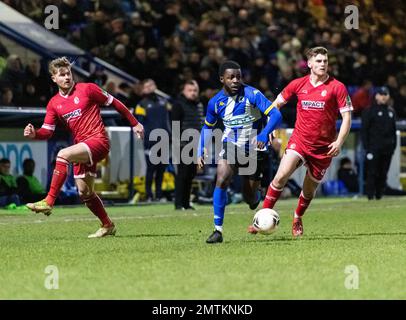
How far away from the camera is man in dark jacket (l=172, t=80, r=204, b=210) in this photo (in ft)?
61.5

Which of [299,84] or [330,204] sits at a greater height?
[299,84]

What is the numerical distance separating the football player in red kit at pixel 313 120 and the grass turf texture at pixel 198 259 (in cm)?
77

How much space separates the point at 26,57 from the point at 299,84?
10.1 m

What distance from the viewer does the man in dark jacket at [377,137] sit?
72.2ft

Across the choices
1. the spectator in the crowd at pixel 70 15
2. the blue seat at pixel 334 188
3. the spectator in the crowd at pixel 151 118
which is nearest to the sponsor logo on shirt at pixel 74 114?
the spectator in the crowd at pixel 151 118

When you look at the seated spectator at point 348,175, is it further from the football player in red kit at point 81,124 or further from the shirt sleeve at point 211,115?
the football player in red kit at point 81,124

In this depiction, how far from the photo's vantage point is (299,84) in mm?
12883

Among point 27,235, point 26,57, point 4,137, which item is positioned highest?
point 26,57

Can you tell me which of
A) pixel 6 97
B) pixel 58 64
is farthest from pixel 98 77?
pixel 58 64

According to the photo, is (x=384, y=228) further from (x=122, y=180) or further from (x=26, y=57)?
(x=26, y=57)

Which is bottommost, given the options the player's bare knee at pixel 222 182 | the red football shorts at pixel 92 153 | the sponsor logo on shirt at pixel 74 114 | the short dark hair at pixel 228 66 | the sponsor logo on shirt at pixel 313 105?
the player's bare knee at pixel 222 182

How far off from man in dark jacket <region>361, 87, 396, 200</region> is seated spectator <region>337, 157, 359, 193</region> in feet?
6.20
